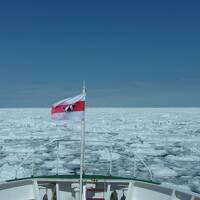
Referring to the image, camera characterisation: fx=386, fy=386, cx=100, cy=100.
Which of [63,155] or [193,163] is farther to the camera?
[63,155]

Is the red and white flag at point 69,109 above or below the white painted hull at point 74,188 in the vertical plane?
above

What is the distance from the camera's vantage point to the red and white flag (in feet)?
16.9

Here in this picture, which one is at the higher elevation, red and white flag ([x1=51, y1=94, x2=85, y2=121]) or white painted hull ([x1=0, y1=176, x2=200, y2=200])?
red and white flag ([x1=51, y1=94, x2=85, y2=121])

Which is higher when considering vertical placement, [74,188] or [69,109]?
[69,109]

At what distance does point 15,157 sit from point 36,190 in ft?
27.4

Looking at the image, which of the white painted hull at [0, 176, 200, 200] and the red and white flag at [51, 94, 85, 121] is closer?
the red and white flag at [51, 94, 85, 121]

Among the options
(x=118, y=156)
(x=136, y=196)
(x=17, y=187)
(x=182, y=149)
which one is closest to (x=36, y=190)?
(x=17, y=187)

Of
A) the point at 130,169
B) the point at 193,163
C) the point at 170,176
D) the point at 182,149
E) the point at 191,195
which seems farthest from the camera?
the point at 182,149

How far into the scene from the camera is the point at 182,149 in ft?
57.6

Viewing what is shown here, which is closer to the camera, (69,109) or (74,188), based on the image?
(69,109)

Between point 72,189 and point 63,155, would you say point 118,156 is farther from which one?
point 72,189

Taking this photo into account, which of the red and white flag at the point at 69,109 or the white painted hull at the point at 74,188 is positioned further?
the white painted hull at the point at 74,188

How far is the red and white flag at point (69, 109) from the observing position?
5137 mm

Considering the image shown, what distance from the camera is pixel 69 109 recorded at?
203 inches
